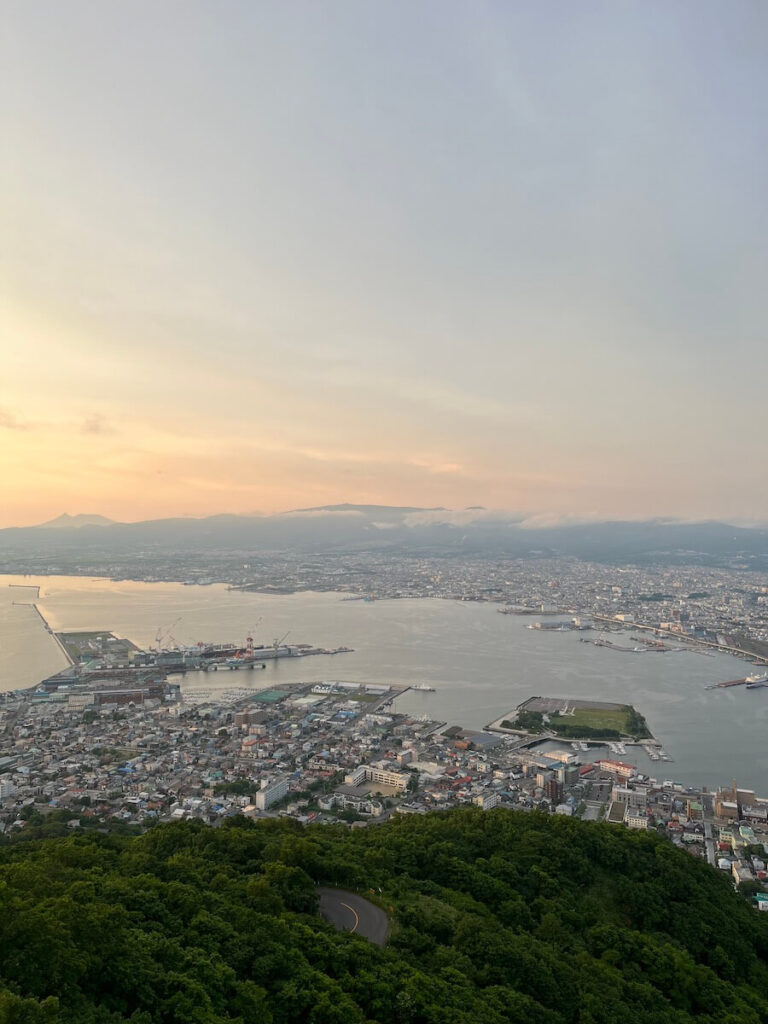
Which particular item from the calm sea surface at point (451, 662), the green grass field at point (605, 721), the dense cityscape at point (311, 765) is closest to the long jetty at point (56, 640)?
the calm sea surface at point (451, 662)

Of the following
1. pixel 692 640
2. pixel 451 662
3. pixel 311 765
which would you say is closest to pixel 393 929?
pixel 311 765

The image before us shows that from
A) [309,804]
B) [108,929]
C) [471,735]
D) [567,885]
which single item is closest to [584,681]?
[471,735]

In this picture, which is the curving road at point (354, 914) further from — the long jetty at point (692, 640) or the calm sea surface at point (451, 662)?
the long jetty at point (692, 640)

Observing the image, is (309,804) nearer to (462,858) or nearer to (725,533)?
(462,858)

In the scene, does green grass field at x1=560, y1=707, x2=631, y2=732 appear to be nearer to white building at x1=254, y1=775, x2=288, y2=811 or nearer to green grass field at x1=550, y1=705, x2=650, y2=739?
green grass field at x1=550, y1=705, x2=650, y2=739

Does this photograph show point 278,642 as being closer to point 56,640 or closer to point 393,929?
point 56,640

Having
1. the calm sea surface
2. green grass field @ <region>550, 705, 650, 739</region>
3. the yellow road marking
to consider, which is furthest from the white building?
green grass field @ <region>550, 705, 650, 739</region>
